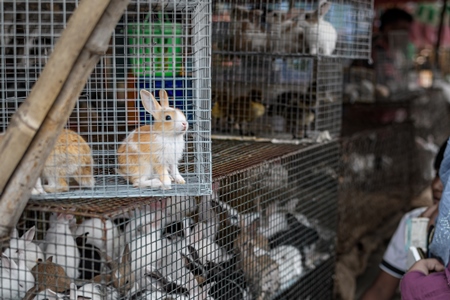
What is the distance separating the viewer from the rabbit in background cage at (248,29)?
3.47 metres

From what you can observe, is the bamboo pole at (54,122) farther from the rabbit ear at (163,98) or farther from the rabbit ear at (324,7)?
the rabbit ear at (324,7)

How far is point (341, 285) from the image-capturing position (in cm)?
399

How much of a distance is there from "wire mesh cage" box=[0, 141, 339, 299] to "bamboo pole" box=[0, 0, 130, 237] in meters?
0.17

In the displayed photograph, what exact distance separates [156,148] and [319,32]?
1656 millimetres

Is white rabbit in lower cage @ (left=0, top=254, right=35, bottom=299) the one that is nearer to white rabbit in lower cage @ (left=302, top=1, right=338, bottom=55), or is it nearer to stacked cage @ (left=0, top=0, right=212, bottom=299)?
stacked cage @ (left=0, top=0, right=212, bottom=299)

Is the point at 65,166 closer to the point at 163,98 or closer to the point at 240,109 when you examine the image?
the point at 163,98

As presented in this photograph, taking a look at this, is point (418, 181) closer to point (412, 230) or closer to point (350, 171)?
point (350, 171)

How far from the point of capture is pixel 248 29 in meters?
3.47

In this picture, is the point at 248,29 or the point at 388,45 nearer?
the point at 248,29

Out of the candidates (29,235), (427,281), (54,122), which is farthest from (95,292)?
(427,281)

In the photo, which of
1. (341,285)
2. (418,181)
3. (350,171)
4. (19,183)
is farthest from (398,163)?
(19,183)

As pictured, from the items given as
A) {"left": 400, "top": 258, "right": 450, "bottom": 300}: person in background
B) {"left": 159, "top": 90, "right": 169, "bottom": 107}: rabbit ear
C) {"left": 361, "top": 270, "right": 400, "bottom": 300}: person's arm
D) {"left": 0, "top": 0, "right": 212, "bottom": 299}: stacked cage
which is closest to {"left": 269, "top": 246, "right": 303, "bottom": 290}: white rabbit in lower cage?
{"left": 361, "top": 270, "right": 400, "bottom": 300}: person's arm

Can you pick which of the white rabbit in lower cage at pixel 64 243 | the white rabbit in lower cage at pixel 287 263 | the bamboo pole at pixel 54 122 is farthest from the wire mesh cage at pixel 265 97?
the bamboo pole at pixel 54 122

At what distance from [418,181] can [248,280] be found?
3468 millimetres
